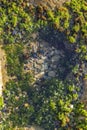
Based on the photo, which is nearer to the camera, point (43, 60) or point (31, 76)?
point (31, 76)

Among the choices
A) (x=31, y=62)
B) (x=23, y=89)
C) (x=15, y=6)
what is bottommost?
(x=23, y=89)

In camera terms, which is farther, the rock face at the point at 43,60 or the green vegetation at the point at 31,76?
the rock face at the point at 43,60

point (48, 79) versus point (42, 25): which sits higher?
point (42, 25)

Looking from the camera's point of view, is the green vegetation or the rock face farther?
the rock face

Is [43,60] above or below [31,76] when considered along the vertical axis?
above

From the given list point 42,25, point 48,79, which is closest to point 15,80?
point 48,79

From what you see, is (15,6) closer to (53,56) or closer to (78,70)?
(53,56)

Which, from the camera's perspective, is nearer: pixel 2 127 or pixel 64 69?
pixel 2 127
